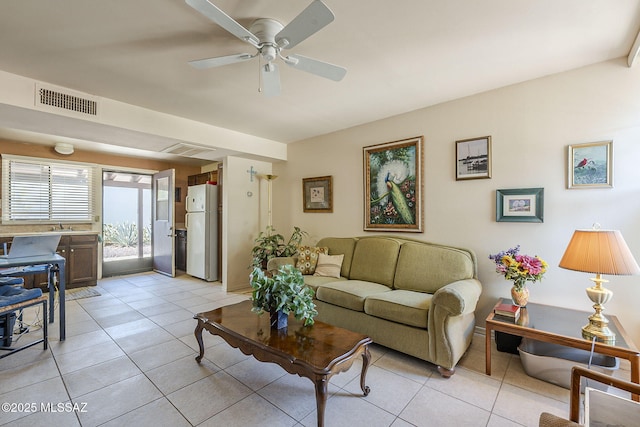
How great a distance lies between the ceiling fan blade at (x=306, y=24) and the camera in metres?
1.38

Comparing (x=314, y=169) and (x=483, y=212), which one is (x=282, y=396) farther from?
(x=314, y=169)

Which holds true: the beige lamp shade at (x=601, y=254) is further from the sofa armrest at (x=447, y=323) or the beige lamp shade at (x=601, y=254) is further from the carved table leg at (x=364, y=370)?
the carved table leg at (x=364, y=370)

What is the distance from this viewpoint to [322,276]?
135 inches

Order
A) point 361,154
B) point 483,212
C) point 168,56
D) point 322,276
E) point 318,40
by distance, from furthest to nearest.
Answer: point 361,154 → point 322,276 → point 483,212 → point 168,56 → point 318,40

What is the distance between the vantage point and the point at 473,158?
293cm

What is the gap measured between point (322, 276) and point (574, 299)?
2399mm

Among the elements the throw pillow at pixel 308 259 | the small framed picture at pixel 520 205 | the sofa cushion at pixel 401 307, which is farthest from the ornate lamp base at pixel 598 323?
the throw pillow at pixel 308 259

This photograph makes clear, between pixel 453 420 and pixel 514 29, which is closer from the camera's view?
pixel 453 420

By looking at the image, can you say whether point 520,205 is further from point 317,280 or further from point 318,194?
point 318,194

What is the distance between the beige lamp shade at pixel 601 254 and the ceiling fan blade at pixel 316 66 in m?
1.98

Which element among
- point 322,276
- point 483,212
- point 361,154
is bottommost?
point 322,276

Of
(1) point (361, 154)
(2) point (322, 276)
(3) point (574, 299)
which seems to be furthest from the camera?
(1) point (361, 154)

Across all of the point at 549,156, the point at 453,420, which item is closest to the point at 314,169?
the point at 549,156

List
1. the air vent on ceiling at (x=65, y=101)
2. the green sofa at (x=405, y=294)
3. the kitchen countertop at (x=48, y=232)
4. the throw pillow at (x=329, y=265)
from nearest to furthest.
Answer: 1. the green sofa at (x=405, y=294)
2. the air vent on ceiling at (x=65, y=101)
3. the throw pillow at (x=329, y=265)
4. the kitchen countertop at (x=48, y=232)
